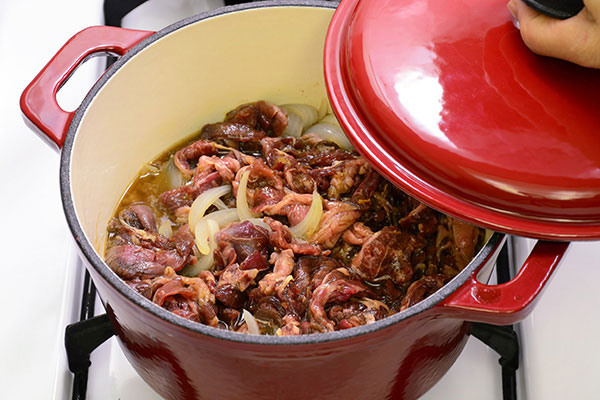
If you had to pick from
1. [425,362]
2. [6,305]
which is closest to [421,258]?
[425,362]

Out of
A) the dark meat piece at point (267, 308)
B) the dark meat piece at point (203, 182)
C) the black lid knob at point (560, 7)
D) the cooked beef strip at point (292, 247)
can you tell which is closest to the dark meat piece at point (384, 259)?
the cooked beef strip at point (292, 247)

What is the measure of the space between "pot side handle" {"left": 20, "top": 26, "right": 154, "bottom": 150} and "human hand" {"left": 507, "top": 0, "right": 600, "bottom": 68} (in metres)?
0.93

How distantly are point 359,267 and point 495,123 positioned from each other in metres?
0.55

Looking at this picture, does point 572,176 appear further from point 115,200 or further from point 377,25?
point 115,200

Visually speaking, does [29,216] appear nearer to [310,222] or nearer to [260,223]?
[260,223]

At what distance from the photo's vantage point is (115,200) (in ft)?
5.86

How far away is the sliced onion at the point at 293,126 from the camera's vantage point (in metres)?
1.93

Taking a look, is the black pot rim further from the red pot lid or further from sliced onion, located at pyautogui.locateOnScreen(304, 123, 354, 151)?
sliced onion, located at pyautogui.locateOnScreen(304, 123, 354, 151)

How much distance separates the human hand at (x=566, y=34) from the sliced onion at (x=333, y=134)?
2.56 feet

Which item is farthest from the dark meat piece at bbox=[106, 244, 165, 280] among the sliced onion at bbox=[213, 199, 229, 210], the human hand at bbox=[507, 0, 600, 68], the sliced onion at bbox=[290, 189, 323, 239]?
the human hand at bbox=[507, 0, 600, 68]

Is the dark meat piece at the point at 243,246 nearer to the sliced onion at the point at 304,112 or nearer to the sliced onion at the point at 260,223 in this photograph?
the sliced onion at the point at 260,223

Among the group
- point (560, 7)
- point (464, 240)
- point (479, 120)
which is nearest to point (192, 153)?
point (464, 240)

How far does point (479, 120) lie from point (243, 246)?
65 centimetres

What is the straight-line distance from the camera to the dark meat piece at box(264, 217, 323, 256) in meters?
1.57
